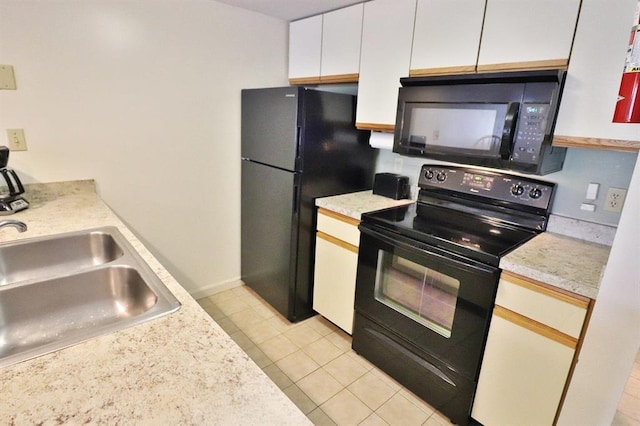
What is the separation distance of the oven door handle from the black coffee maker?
1748 mm

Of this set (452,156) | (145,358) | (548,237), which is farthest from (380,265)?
(145,358)

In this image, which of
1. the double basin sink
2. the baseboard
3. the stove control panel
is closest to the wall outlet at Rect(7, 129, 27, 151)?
the double basin sink

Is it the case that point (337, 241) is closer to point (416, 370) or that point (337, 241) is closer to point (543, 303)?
point (416, 370)

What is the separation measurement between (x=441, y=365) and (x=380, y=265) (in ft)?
1.89

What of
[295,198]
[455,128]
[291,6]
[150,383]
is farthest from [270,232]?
[150,383]

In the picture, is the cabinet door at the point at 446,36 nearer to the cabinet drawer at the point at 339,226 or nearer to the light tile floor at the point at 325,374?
the cabinet drawer at the point at 339,226

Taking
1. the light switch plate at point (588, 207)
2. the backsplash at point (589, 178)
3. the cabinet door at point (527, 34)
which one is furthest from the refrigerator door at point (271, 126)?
the light switch plate at point (588, 207)

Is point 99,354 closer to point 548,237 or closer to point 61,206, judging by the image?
point 61,206

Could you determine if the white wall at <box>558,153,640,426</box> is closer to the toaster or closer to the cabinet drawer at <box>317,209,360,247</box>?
the cabinet drawer at <box>317,209,360,247</box>

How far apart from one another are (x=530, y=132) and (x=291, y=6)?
1.75 m

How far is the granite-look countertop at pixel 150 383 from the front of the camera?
0.64 metres

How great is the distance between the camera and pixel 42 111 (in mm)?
1889

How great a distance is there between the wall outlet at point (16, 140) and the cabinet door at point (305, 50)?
5.89 ft

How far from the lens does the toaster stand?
7.68 feet
